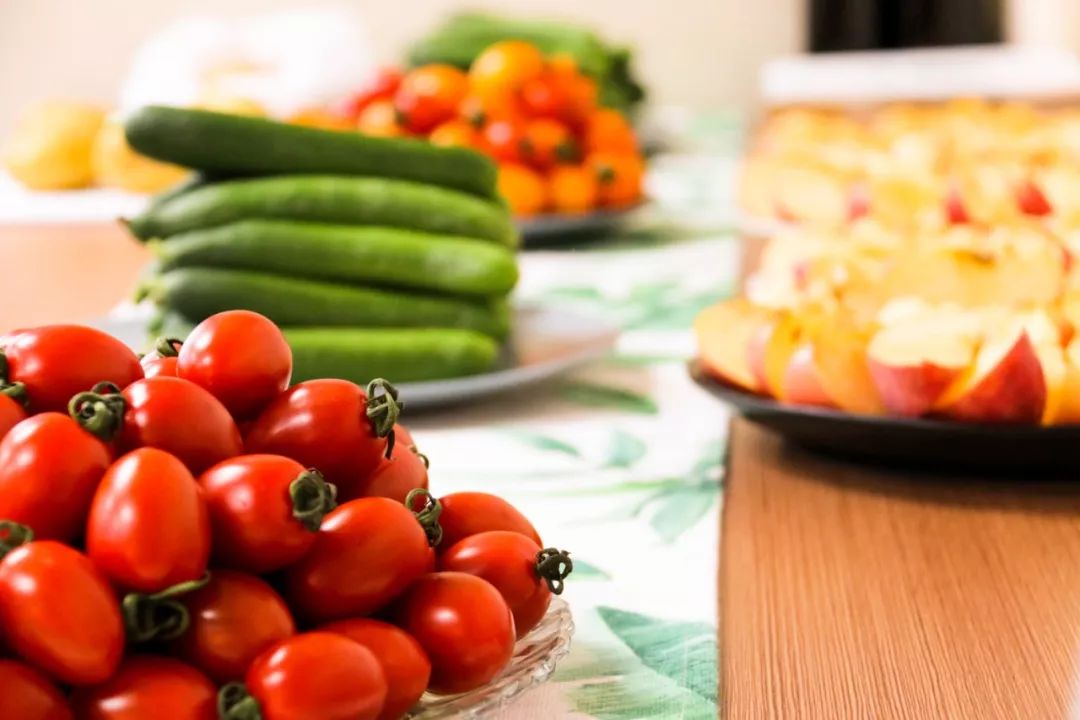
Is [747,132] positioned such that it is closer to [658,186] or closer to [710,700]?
[658,186]

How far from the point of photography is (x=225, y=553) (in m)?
0.46

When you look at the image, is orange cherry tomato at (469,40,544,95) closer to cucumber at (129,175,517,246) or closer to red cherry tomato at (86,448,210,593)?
cucumber at (129,175,517,246)

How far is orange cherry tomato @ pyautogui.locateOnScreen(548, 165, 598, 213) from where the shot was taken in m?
1.76

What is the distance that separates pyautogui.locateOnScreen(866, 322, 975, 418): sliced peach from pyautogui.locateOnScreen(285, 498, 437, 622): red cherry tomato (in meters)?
0.42

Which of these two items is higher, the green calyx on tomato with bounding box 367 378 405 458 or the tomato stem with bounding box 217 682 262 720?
the green calyx on tomato with bounding box 367 378 405 458

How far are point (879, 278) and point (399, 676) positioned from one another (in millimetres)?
663

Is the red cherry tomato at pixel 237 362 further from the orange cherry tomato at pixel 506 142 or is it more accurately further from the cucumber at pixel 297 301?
the orange cherry tomato at pixel 506 142

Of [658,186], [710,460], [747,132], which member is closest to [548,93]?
[658,186]

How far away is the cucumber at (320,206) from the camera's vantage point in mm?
1113

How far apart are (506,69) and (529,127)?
0.12 meters

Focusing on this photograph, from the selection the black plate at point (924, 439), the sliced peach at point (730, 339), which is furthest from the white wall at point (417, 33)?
the black plate at point (924, 439)

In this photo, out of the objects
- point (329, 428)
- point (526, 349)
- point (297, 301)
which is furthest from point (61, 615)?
point (526, 349)

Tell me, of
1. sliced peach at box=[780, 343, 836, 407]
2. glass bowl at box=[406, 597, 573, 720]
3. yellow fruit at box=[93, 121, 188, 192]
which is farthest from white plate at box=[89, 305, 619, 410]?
yellow fruit at box=[93, 121, 188, 192]

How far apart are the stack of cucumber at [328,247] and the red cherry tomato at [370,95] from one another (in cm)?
83
